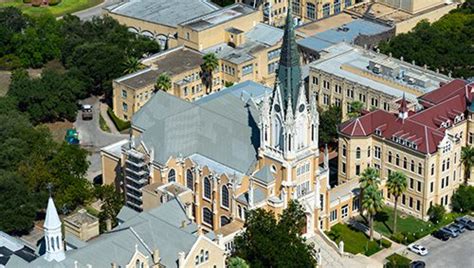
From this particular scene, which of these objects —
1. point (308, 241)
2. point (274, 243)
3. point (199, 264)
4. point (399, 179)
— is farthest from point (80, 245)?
point (399, 179)

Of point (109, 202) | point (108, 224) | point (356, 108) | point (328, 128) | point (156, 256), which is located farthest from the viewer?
point (356, 108)

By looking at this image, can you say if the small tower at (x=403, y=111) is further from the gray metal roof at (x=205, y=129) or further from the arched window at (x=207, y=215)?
the arched window at (x=207, y=215)

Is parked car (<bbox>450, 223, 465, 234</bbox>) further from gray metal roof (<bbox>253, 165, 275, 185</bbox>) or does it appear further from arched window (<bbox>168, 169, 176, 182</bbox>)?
arched window (<bbox>168, 169, 176, 182</bbox>)

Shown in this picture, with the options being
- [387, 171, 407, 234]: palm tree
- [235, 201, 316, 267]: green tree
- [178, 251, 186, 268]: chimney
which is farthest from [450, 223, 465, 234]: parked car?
[178, 251, 186, 268]: chimney

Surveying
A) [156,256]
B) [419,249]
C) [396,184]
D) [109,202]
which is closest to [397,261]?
[419,249]

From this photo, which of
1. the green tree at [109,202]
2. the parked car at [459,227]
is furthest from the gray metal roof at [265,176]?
the parked car at [459,227]

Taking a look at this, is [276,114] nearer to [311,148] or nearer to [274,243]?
[311,148]

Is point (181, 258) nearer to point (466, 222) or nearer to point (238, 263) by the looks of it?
point (238, 263)
